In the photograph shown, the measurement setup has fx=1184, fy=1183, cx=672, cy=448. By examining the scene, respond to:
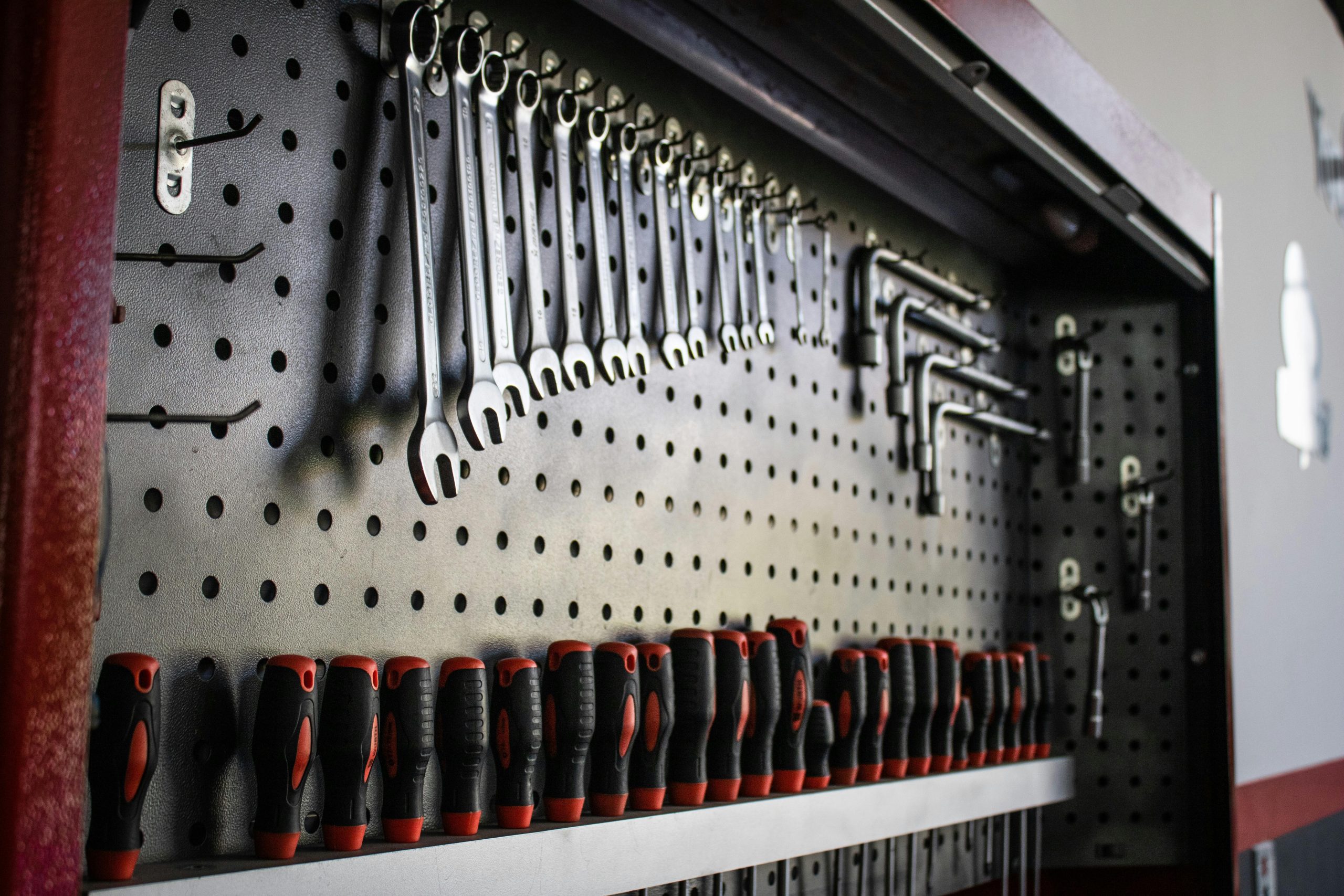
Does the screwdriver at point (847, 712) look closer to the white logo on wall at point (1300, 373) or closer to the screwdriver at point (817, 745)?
the screwdriver at point (817, 745)

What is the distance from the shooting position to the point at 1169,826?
1.94 m

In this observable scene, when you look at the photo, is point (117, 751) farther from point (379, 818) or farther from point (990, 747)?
point (990, 747)

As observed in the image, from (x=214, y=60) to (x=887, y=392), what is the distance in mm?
1102

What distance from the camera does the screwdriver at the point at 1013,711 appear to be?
1.83 m

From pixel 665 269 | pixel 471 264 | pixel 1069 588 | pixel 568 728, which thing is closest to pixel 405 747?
pixel 568 728

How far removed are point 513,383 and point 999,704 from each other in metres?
1.06

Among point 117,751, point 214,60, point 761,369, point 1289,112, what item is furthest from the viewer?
point 1289,112

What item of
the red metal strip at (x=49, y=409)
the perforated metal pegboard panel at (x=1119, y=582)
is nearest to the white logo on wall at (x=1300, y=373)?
the perforated metal pegboard panel at (x=1119, y=582)

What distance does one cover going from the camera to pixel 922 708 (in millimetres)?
1609

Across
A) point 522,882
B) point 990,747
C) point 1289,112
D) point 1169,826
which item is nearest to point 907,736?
point 990,747

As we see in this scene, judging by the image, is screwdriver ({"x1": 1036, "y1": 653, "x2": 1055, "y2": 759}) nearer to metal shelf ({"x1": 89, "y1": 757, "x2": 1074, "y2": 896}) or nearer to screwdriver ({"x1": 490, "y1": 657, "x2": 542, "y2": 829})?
metal shelf ({"x1": 89, "y1": 757, "x2": 1074, "y2": 896})

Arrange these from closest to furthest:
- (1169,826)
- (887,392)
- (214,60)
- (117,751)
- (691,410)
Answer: (117,751), (214,60), (691,410), (887,392), (1169,826)

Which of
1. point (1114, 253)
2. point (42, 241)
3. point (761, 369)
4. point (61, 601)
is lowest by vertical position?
point (61, 601)

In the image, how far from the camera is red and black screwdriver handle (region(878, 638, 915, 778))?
1557 mm
